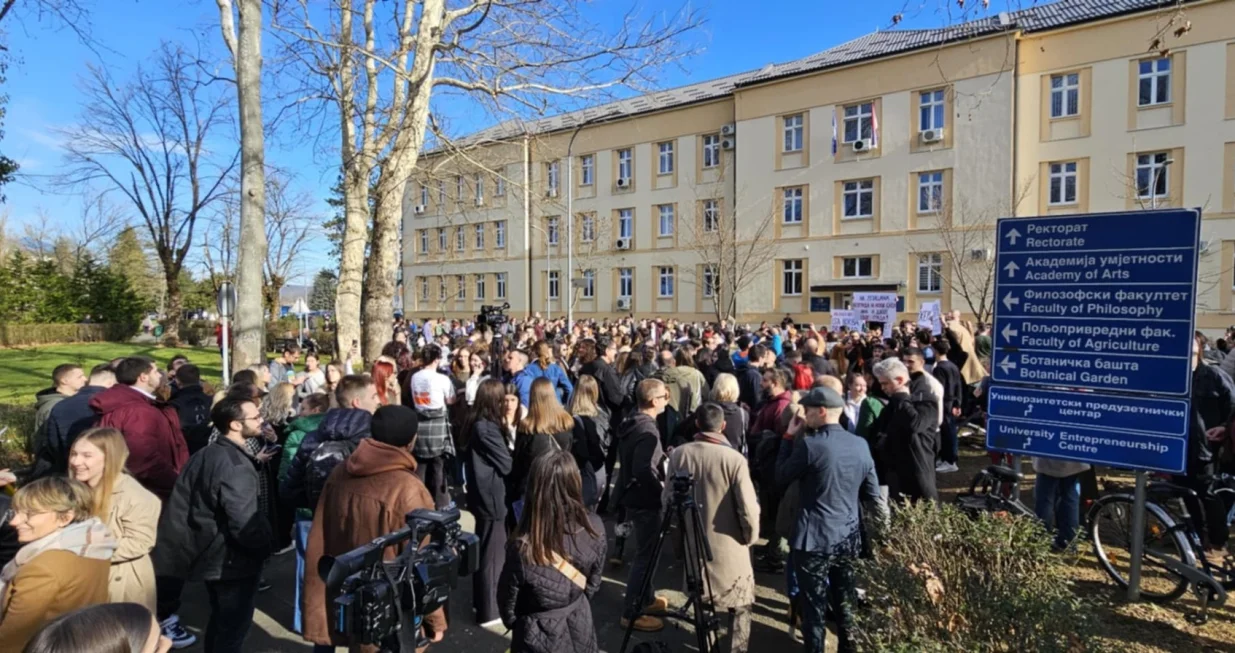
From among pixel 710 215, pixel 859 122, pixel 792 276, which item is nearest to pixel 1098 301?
pixel 859 122

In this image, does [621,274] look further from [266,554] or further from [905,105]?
[266,554]

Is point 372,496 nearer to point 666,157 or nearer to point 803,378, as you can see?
point 803,378

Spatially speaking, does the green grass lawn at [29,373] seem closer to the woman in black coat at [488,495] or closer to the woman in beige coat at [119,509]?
the woman in beige coat at [119,509]

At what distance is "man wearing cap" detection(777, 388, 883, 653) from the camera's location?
411 cm

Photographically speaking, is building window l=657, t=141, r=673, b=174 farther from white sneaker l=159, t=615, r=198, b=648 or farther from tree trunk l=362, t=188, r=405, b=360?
white sneaker l=159, t=615, r=198, b=648

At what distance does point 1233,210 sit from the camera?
23.2 metres

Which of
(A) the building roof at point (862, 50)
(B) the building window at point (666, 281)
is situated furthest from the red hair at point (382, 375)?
(B) the building window at point (666, 281)

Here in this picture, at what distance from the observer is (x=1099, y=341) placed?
15.8ft

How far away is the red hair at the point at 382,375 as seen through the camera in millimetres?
7426

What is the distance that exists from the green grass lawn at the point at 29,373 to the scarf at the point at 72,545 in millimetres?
7748

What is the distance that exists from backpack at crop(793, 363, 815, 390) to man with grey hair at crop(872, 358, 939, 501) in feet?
8.24

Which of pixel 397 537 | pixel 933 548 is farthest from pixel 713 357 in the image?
pixel 397 537

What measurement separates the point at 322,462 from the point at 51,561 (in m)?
1.63

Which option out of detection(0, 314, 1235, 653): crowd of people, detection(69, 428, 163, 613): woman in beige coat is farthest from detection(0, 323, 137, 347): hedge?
detection(69, 428, 163, 613): woman in beige coat
